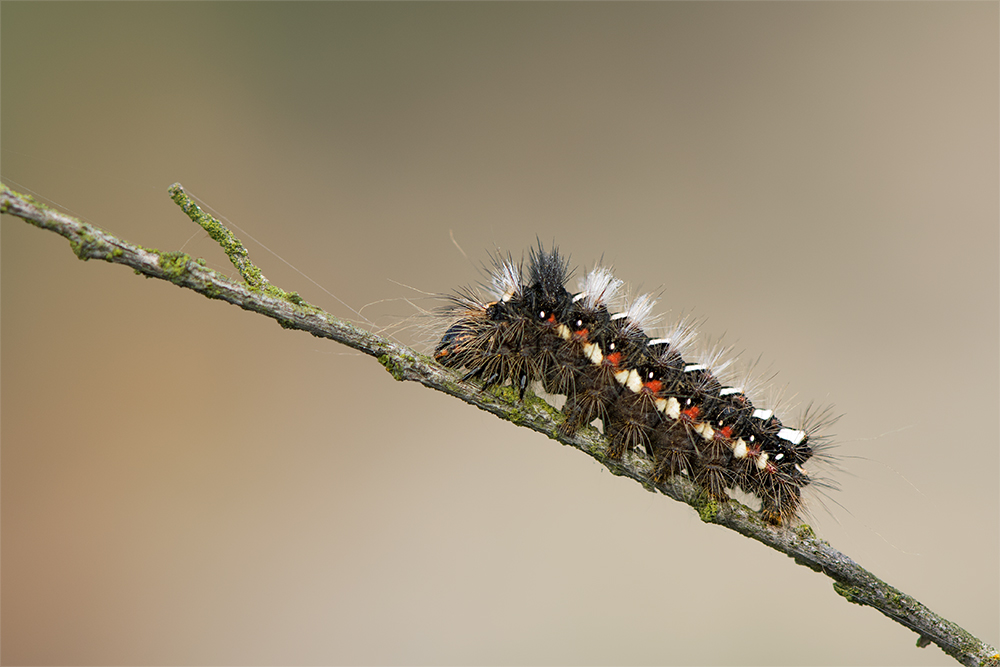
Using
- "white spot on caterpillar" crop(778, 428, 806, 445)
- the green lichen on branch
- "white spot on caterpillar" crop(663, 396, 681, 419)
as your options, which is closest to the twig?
the green lichen on branch

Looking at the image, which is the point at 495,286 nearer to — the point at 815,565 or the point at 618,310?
the point at 618,310

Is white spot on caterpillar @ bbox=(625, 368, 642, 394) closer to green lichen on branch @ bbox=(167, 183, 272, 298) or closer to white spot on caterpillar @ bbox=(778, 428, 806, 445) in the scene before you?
white spot on caterpillar @ bbox=(778, 428, 806, 445)

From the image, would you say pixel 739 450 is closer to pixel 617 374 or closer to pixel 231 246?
pixel 617 374

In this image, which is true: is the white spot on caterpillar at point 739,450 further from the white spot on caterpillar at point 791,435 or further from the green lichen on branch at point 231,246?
the green lichen on branch at point 231,246

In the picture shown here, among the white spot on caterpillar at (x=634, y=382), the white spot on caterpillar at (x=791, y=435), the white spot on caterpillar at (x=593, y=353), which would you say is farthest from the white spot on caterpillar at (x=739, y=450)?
the white spot on caterpillar at (x=593, y=353)

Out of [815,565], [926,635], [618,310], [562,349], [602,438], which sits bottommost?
[926,635]

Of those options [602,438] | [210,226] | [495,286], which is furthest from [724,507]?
[210,226]

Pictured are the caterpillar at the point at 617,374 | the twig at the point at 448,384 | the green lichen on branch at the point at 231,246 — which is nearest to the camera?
the twig at the point at 448,384

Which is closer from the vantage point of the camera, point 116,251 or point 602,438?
point 116,251
